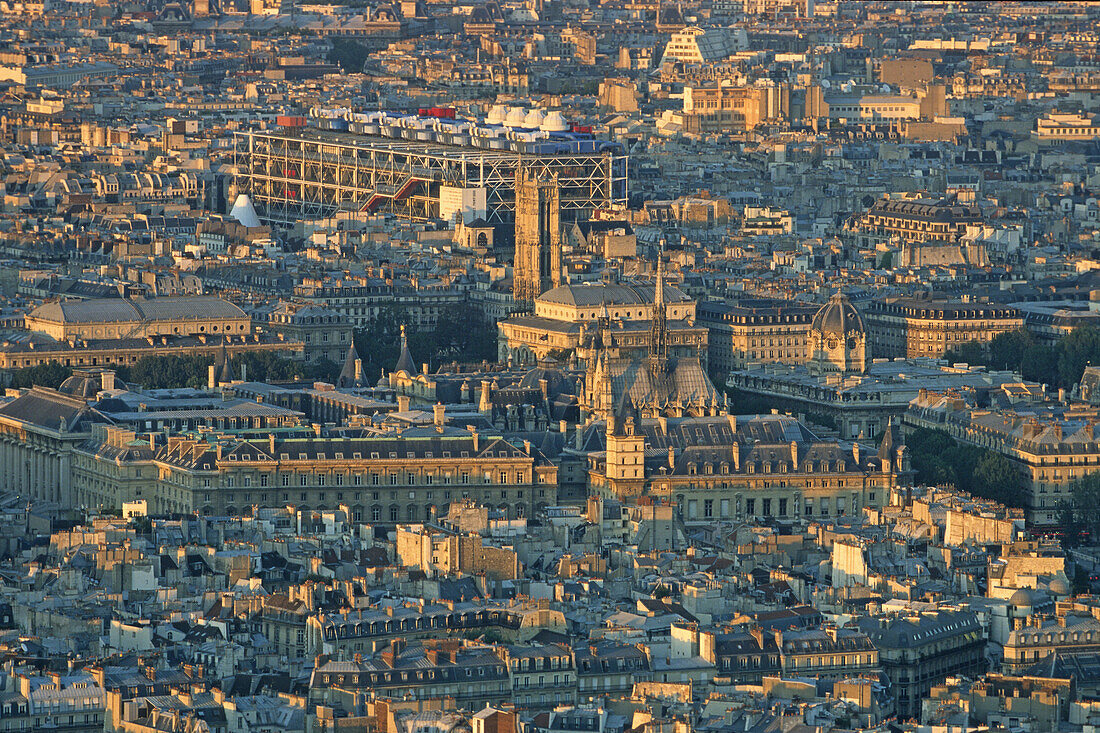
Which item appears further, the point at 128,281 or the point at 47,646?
the point at 128,281

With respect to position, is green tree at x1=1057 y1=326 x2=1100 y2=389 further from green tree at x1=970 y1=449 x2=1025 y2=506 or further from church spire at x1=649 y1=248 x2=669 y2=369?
green tree at x1=970 y1=449 x2=1025 y2=506

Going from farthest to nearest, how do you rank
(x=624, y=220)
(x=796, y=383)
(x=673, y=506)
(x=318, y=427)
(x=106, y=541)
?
(x=624, y=220) → (x=796, y=383) → (x=318, y=427) → (x=673, y=506) → (x=106, y=541)

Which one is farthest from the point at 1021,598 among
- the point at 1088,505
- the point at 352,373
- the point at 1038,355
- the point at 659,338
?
the point at 1038,355

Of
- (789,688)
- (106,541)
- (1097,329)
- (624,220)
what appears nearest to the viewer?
(789,688)

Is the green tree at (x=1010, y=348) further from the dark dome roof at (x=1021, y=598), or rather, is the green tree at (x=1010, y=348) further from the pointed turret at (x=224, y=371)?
the dark dome roof at (x=1021, y=598)

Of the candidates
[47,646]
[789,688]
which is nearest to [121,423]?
[47,646]

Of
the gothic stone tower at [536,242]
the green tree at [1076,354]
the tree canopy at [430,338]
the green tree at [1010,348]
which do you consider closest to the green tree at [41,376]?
the tree canopy at [430,338]

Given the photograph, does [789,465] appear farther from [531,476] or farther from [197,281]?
[197,281]

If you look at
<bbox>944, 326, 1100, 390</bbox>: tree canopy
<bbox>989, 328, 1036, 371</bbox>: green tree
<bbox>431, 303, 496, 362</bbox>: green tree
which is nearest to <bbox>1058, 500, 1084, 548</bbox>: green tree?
<bbox>944, 326, 1100, 390</bbox>: tree canopy
